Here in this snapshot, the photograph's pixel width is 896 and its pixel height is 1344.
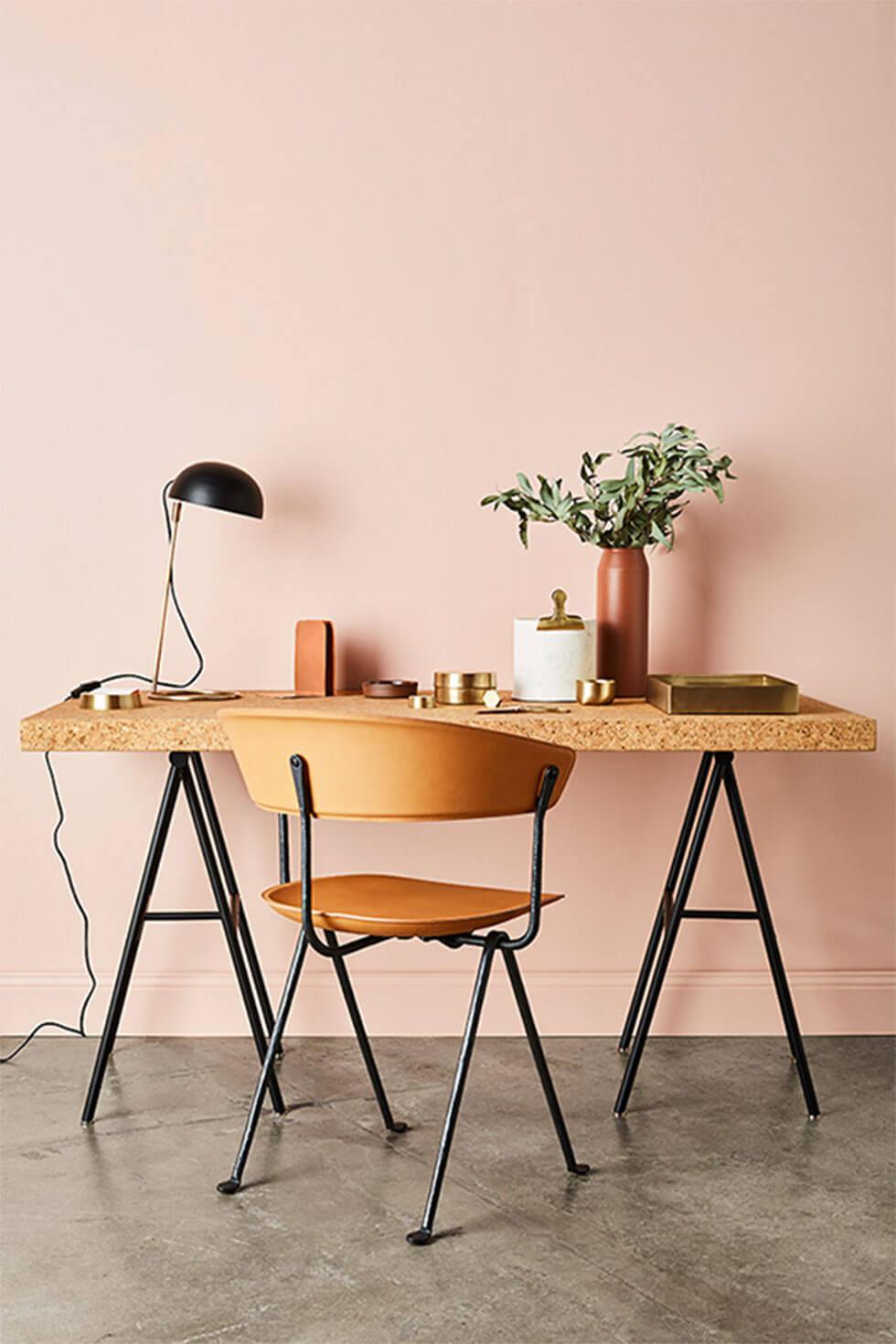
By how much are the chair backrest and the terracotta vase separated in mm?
804

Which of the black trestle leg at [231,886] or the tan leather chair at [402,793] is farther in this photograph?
the black trestle leg at [231,886]

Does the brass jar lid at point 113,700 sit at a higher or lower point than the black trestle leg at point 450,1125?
higher

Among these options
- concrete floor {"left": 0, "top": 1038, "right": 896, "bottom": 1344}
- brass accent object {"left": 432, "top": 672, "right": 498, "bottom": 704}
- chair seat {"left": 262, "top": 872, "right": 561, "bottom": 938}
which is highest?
brass accent object {"left": 432, "top": 672, "right": 498, "bottom": 704}

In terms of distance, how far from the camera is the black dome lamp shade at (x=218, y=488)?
10.4 ft

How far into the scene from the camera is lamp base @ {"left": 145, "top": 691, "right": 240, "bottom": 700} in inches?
128

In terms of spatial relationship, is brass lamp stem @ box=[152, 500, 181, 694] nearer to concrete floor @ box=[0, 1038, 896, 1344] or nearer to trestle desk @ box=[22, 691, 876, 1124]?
trestle desk @ box=[22, 691, 876, 1124]

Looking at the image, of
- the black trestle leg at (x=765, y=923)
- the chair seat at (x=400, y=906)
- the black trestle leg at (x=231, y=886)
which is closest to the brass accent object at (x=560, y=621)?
the black trestle leg at (x=765, y=923)

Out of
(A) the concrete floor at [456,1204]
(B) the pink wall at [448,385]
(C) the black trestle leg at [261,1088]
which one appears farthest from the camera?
(B) the pink wall at [448,385]

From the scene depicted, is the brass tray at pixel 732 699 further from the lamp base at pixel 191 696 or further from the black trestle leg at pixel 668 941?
the lamp base at pixel 191 696

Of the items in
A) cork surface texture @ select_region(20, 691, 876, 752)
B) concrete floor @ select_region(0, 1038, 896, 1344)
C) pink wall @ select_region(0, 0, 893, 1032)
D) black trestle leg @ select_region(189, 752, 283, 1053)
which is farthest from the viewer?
pink wall @ select_region(0, 0, 893, 1032)

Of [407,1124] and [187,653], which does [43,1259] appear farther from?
[187,653]

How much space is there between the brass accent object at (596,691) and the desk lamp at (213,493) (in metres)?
0.76

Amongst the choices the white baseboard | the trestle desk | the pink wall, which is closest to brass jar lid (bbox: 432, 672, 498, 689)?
the trestle desk

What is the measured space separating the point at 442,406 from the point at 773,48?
3.61 feet
